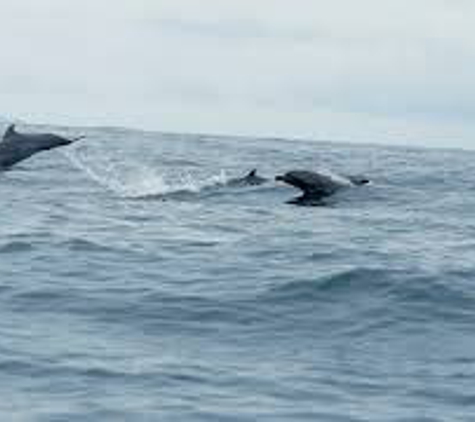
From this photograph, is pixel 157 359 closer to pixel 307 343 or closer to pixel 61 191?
pixel 307 343

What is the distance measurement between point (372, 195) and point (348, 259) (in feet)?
37.3

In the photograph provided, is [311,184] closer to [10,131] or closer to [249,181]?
[249,181]

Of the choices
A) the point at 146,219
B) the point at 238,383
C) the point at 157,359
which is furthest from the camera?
the point at 146,219

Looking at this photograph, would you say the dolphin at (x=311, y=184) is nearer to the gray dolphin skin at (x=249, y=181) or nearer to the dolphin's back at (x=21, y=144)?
the gray dolphin skin at (x=249, y=181)

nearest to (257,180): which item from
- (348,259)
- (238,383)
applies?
(348,259)

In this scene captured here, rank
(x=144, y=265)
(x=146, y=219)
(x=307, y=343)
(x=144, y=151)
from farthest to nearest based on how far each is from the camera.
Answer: (x=144, y=151) < (x=146, y=219) < (x=144, y=265) < (x=307, y=343)

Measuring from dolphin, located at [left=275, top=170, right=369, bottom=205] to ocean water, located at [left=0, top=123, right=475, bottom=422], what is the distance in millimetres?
326

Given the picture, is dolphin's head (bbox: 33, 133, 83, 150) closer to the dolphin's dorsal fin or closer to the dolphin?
the dolphin's dorsal fin

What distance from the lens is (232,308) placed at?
17125 millimetres

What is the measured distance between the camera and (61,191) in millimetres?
31891

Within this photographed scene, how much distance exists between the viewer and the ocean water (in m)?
12.8

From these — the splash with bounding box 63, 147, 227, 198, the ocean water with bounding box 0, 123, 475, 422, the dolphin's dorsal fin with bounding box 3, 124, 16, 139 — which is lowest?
the ocean water with bounding box 0, 123, 475, 422

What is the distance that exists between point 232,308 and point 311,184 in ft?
44.1

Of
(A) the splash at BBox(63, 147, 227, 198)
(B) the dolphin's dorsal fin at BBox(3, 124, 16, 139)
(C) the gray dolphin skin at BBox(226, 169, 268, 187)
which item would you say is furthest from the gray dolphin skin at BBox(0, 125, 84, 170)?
(C) the gray dolphin skin at BBox(226, 169, 268, 187)
